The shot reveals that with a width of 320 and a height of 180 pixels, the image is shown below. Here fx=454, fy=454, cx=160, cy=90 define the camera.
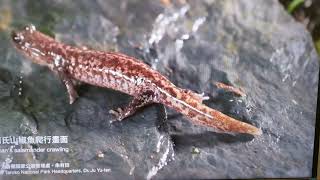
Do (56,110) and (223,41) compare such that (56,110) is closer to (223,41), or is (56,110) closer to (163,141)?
(163,141)

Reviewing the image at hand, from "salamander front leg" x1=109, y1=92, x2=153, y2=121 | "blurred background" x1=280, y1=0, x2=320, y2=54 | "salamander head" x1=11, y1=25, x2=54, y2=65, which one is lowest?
"salamander front leg" x1=109, y1=92, x2=153, y2=121

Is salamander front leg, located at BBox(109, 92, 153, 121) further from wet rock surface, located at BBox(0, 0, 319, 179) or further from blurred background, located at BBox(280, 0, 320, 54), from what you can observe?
blurred background, located at BBox(280, 0, 320, 54)

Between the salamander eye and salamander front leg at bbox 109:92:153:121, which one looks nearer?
the salamander eye

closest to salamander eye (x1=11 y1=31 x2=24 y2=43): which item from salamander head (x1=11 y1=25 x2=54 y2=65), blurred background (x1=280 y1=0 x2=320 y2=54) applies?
salamander head (x1=11 y1=25 x2=54 y2=65)

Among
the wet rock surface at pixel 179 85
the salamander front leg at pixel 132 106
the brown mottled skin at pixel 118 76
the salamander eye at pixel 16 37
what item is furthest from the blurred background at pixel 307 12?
the salamander eye at pixel 16 37

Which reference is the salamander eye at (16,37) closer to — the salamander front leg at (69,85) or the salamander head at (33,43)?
the salamander head at (33,43)

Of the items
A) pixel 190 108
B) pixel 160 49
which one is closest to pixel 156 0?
pixel 160 49

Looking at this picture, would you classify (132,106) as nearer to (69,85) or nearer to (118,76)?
(118,76)
